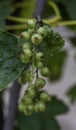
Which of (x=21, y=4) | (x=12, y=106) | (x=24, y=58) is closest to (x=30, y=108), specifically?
(x=24, y=58)

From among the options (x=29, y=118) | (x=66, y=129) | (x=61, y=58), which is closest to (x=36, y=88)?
(x=29, y=118)

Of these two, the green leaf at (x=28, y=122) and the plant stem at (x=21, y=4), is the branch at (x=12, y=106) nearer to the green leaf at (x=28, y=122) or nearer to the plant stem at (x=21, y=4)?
the green leaf at (x=28, y=122)

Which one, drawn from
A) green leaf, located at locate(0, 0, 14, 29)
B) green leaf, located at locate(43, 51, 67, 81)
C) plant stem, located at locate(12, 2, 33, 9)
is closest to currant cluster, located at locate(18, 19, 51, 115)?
green leaf, located at locate(0, 0, 14, 29)

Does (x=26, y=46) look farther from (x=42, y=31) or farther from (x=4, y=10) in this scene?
(x=4, y=10)

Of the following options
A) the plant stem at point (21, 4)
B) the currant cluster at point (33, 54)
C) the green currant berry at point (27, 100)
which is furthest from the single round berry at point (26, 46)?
the plant stem at point (21, 4)

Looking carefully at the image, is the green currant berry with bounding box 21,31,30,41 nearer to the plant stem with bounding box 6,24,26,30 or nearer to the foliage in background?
the foliage in background
